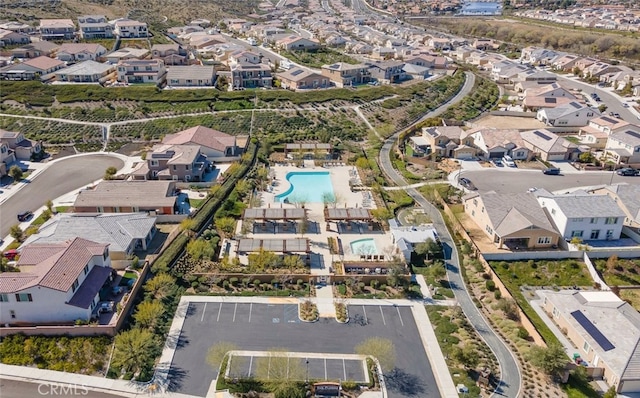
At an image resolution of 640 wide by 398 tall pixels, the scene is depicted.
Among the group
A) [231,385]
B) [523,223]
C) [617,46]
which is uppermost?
[617,46]

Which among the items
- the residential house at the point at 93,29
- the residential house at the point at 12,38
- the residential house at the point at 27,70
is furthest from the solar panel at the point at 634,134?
the residential house at the point at 12,38

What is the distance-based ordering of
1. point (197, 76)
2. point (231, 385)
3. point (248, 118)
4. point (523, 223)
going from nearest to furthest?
point (231, 385) < point (523, 223) < point (248, 118) < point (197, 76)

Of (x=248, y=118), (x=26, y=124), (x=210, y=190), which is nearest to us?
(x=210, y=190)

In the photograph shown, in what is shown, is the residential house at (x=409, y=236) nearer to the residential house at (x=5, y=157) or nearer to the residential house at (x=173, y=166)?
the residential house at (x=173, y=166)

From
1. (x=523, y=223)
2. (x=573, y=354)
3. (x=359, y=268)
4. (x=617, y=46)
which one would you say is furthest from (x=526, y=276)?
(x=617, y=46)

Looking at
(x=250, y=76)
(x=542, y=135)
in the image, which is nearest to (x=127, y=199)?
(x=250, y=76)

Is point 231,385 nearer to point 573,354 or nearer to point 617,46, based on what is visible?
point 573,354

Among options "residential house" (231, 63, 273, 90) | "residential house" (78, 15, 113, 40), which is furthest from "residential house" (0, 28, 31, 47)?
"residential house" (231, 63, 273, 90)
